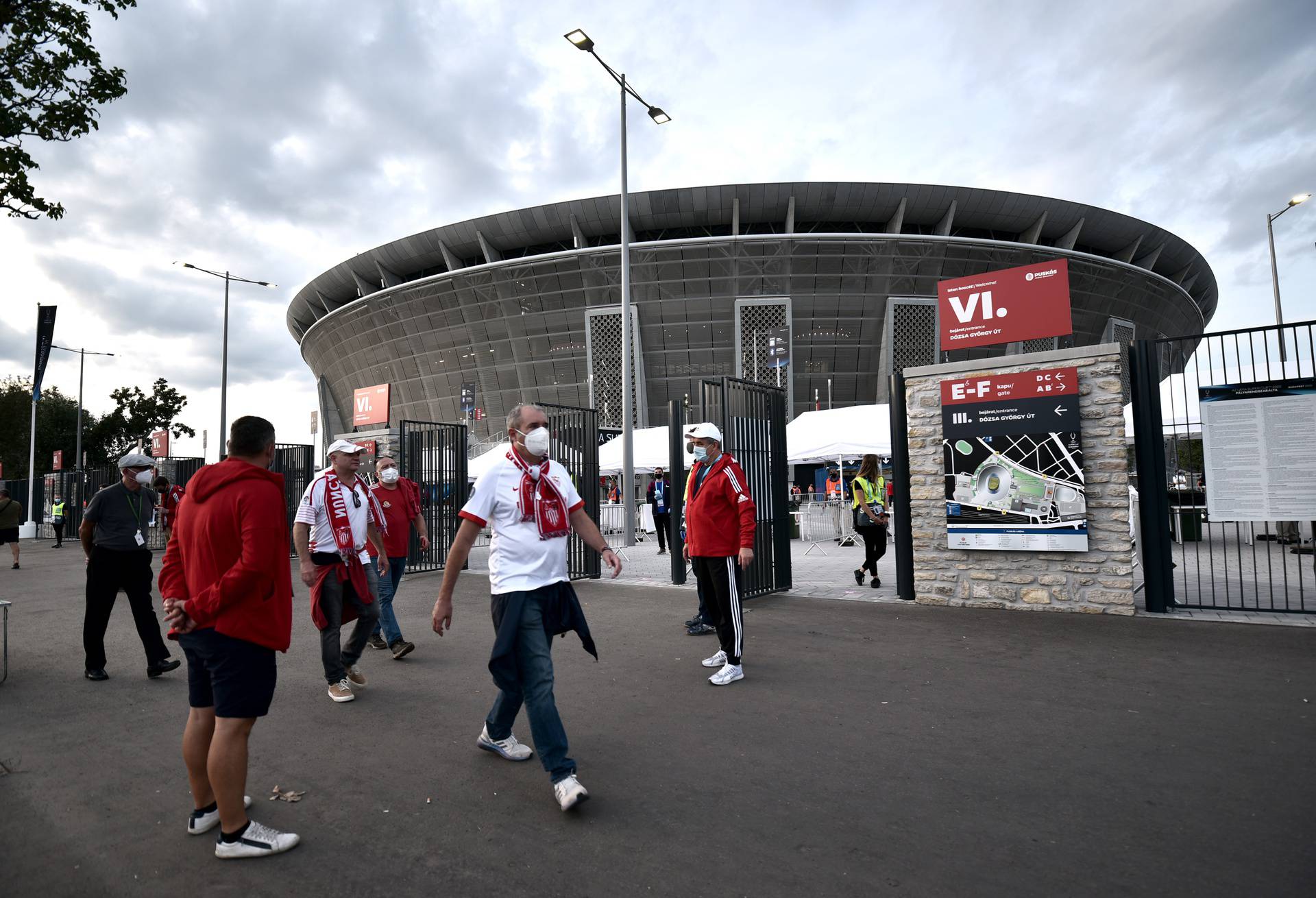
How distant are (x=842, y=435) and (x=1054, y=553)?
8961mm

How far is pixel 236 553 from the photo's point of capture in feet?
9.84

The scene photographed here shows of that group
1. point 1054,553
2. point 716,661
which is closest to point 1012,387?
point 1054,553

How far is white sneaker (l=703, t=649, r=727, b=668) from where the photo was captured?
19.5 ft

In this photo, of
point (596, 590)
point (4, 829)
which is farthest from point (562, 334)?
point (4, 829)

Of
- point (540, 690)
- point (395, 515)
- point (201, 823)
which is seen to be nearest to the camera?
point (201, 823)

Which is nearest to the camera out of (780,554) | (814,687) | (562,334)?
(814,687)

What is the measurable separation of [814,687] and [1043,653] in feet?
7.33

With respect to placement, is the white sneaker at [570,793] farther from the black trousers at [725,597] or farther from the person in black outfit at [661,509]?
the person in black outfit at [661,509]

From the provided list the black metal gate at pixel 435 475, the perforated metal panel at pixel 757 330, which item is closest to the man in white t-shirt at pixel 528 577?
the black metal gate at pixel 435 475

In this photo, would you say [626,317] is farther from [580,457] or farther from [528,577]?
[528,577]

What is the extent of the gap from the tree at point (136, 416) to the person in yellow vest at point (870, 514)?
50504mm

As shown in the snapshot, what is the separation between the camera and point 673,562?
1059 centimetres

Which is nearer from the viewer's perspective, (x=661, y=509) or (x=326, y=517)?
(x=326, y=517)

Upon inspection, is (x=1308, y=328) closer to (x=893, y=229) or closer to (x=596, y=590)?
(x=596, y=590)
